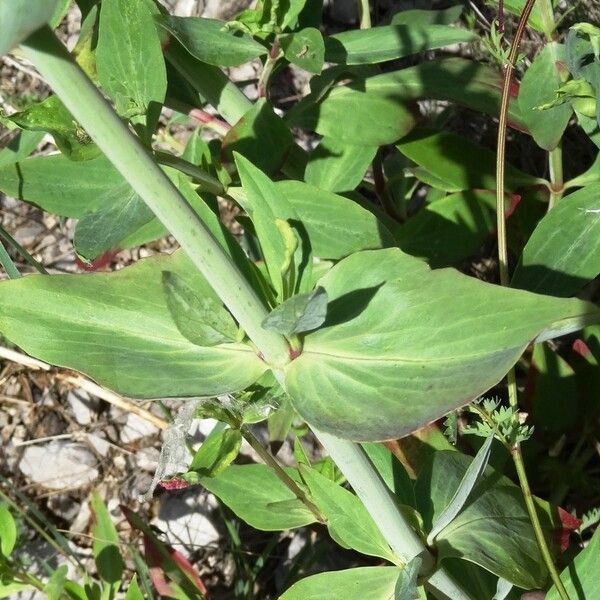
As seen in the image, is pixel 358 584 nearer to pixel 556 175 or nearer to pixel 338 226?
pixel 338 226

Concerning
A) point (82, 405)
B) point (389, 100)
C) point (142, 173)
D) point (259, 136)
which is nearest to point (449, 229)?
point (389, 100)

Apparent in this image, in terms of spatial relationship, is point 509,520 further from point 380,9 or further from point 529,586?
point 380,9

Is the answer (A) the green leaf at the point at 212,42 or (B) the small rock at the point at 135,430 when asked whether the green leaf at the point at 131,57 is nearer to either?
(A) the green leaf at the point at 212,42

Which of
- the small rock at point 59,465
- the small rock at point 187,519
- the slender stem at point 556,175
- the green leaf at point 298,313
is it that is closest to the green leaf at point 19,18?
the green leaf at point 298,313

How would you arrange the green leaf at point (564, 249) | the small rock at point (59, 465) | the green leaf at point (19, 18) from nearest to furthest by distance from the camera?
1. the green leaf at point (19, 18)
2. the green leaf at point (564, 249)
3. the small rock at point (59, 465)

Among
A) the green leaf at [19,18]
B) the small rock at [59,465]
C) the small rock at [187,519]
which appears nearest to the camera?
the green leaf at [19,18]

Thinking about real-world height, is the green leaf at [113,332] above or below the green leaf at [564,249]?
above

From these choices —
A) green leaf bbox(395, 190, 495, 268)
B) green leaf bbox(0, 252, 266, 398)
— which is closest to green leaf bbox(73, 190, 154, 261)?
green leaf bbox(0, 252, 266, 398)
